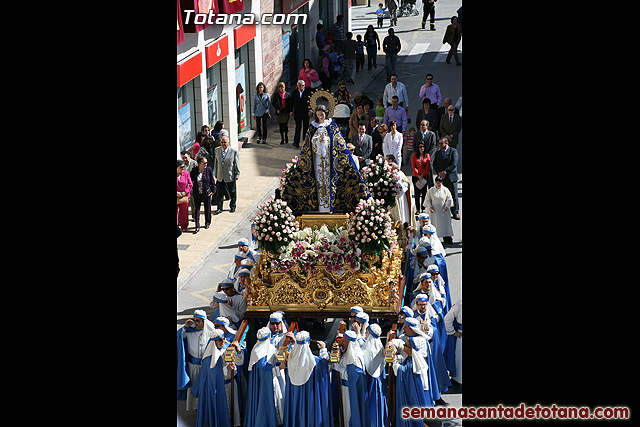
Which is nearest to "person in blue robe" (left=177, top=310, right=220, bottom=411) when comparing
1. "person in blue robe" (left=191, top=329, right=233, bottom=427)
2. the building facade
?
"person in blue robe" (left=191, top=329, right=233, bottom=427)

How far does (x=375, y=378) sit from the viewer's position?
495 inches

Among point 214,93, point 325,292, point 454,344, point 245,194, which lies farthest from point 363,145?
point 454,344

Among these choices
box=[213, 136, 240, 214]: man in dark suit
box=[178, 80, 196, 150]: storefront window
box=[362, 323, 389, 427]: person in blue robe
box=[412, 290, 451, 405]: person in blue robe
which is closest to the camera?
box=[362, 323, 389, 427]: person in blue robe

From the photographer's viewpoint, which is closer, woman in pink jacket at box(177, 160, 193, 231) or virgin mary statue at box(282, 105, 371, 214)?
virgin mary statue at box(282, 105, 371, 214)

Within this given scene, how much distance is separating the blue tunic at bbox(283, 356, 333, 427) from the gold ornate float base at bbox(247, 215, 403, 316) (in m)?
1.68

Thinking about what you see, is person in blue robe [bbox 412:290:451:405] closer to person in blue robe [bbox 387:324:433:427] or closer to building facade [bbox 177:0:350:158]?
person in blue robe [bbox 387:324:433:427]

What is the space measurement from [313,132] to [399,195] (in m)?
2.59

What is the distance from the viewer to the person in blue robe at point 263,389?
41.1ft

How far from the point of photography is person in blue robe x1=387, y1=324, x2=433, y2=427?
1246cm

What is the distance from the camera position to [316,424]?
41.2ft

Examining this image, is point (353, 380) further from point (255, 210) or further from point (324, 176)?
point (255, 210)

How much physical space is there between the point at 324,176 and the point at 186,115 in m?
9.02

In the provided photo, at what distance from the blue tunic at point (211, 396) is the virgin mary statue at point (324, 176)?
2.98 m
